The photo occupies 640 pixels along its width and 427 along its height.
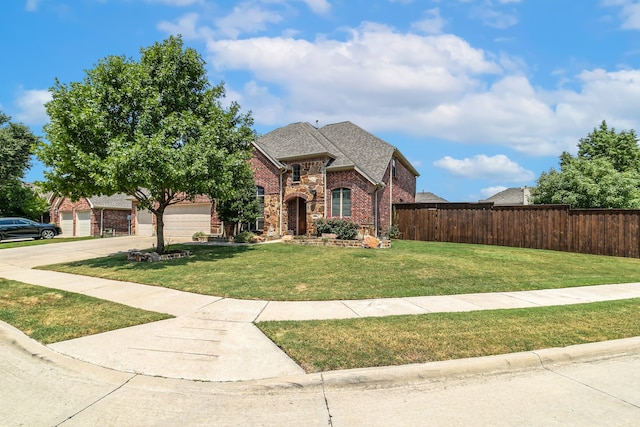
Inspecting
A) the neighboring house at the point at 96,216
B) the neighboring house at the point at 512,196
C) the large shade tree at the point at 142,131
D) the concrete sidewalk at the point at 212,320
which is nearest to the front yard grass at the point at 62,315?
the concrete sidewalk at the point at 212,320

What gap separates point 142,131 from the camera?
41.3 feet

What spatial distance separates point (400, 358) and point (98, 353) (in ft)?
12.9

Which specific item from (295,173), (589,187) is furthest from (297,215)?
(589,187)

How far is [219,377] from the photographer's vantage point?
4086mm

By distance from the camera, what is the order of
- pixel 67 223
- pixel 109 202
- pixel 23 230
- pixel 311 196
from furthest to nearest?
pixel 67 223, pixel 109 202, pixel 23 230, pixel 311 196

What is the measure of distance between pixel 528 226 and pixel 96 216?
104 feet

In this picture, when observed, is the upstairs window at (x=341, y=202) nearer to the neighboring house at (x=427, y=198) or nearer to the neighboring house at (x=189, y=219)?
the neighboring house at (x=189, y=219)

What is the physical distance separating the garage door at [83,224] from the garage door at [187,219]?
35.8 feet

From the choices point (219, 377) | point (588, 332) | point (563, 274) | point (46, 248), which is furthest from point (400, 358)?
point (46, 248)

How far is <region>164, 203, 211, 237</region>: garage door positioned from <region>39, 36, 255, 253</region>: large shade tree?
8612mm

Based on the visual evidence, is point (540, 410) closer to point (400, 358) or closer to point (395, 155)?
point (400, 358)

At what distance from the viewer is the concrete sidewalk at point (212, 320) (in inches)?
171

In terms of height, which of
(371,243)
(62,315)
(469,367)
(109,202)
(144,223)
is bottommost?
(469,367)

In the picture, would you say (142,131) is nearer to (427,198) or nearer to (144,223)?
(144,223)
